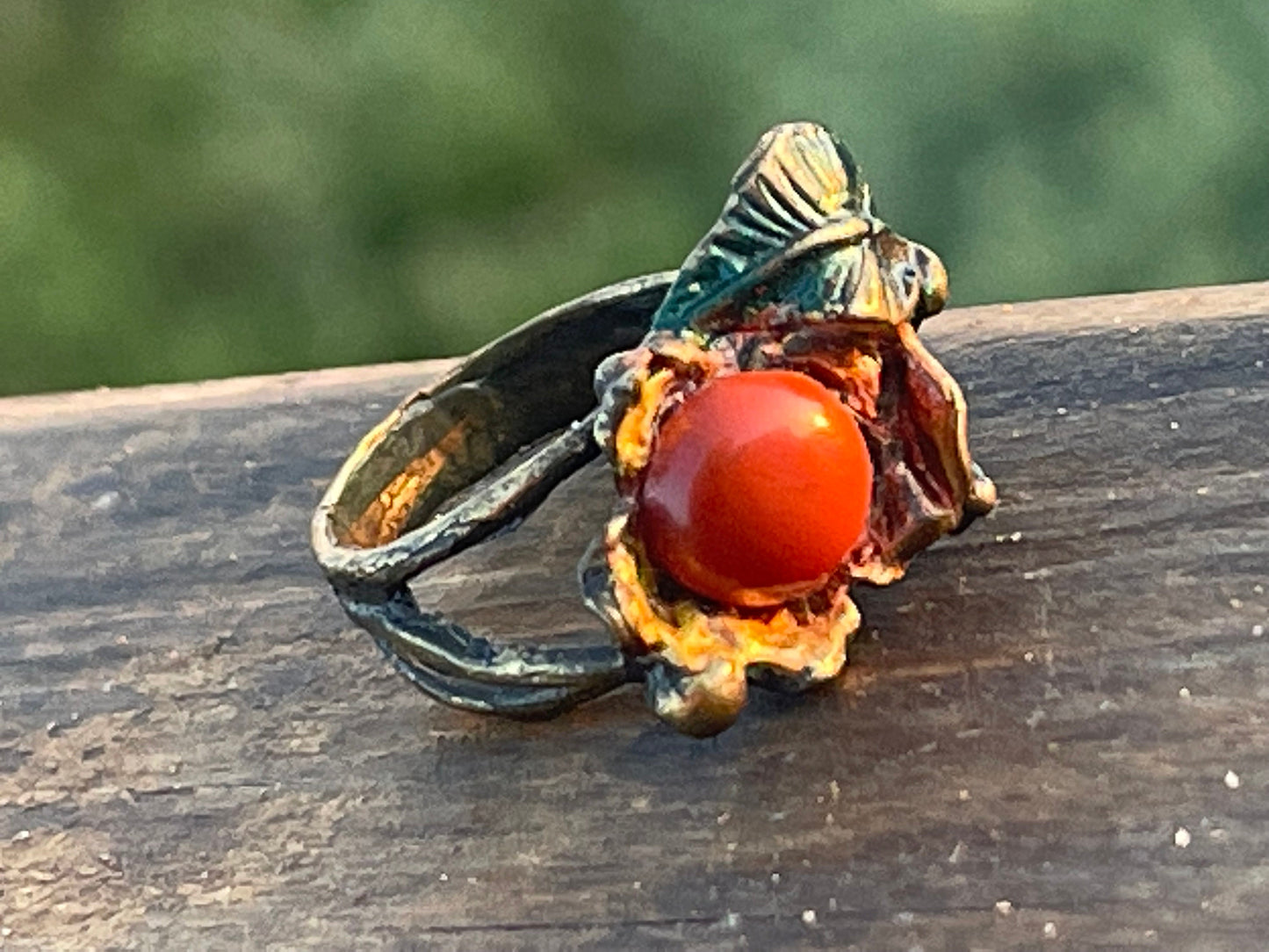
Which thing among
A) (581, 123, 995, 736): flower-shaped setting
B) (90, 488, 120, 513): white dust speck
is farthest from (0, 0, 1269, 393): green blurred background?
(581, 123, 995, 736): flower-shaped setting

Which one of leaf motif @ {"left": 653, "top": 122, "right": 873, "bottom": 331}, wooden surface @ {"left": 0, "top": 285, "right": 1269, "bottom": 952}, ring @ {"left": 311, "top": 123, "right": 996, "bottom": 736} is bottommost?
wooden surface @ {"left": 0, "top": 285, "right": 1269, "bottom": 952}

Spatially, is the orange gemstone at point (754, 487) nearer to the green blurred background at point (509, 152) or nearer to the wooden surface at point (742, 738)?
the wooden surface at point (742, 738)

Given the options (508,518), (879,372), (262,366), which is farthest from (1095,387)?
(262,366)

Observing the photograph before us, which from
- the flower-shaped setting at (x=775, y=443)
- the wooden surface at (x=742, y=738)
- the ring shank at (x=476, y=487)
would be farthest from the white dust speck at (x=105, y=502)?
the flower-shaped setting at (x=775, y=443)

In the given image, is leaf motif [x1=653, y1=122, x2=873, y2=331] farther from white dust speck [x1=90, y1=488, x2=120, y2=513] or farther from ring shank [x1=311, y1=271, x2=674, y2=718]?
white dust speck [x1=90, y1=488, x2=120, y2=513]

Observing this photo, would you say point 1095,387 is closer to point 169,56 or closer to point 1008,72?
point 1008,72

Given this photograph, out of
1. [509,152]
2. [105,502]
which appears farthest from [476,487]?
[509,152]

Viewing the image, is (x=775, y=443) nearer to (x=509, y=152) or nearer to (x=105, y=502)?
(x=105, y=502)
